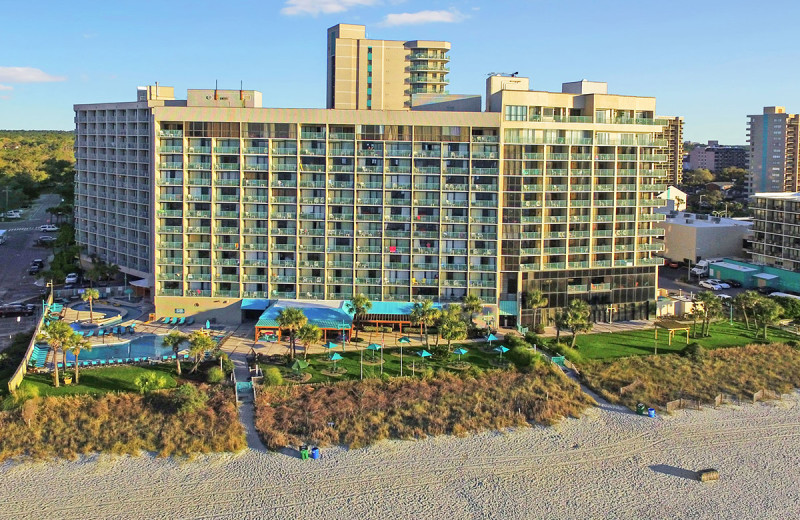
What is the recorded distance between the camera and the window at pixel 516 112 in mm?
75938

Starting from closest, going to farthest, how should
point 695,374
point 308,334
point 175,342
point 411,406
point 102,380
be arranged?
point 411,406
point 102,380
point 175,342
point 308,334
point 695,374

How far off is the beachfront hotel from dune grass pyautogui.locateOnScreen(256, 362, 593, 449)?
16.7 meters

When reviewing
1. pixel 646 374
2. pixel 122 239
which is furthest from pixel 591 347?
pixel 122 239

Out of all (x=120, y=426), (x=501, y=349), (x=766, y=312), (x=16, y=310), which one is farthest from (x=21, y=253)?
(x=766, y=312)

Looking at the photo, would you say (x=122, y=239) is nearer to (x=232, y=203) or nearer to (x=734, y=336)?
(x=232, y=203)

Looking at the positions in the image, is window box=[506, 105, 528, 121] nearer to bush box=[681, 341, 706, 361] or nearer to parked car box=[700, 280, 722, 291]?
bush box=[681, 341, 706, 361]

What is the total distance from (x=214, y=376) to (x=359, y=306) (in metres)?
17.1

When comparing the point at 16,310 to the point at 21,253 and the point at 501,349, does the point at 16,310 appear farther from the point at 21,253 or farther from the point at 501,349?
the point at 501,349

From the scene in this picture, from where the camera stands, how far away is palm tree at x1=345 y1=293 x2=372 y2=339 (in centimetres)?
7194

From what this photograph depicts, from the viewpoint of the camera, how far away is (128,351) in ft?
219

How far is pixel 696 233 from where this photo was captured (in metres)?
115

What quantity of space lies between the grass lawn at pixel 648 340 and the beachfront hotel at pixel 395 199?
6.50 metres

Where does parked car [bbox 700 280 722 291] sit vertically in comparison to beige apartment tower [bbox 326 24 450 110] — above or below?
below

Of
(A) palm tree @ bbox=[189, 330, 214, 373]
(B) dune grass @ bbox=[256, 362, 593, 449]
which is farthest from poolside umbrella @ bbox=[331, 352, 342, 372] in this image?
(A) palm tree @ bbox=[189, 330, 214, 373]
